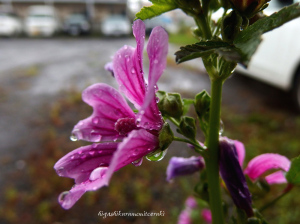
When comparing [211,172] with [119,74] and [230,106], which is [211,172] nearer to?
[119,74]

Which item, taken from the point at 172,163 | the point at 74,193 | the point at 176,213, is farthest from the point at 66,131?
the point at 74,193

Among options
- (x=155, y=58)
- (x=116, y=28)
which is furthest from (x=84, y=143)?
(x=116, y=28)

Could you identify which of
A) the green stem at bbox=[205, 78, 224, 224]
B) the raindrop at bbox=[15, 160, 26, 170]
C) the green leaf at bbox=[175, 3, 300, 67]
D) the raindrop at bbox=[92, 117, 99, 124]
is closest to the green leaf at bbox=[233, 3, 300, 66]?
the green leaf at bbox=[175, 3, 300, 67]

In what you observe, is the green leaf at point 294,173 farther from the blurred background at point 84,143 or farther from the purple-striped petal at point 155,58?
the blurred background at point 84,143

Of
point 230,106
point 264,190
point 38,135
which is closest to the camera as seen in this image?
point 264,190

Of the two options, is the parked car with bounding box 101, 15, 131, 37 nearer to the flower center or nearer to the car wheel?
the car wheel

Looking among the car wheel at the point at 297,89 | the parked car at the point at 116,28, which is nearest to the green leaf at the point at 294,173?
the car wheel at the point at 297,89
